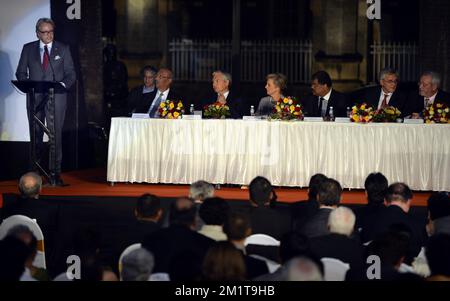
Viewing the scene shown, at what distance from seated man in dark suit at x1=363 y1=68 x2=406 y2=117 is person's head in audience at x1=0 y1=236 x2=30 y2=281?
5.92 m

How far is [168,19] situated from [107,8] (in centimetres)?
134

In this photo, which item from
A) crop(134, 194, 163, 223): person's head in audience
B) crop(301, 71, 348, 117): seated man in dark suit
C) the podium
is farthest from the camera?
crop(301, 71, 348, 117): seated man in dark suit

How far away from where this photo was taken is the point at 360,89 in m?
18.9

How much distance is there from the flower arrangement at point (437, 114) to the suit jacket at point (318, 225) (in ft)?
11.7

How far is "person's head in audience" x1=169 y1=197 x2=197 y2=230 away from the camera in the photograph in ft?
20.6

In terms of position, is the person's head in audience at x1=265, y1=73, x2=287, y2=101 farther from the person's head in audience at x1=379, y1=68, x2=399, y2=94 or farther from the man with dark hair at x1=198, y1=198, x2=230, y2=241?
the man with dark hair at x1=198, y1=198, x2=230, y2=241

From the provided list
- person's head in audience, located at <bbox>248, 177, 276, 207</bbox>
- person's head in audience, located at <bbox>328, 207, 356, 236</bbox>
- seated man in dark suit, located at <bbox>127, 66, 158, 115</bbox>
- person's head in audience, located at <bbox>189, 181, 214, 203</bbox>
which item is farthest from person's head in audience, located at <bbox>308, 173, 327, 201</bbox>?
seated man in dark suit, located at <bbox>127, 66, 158, 115</bbox>

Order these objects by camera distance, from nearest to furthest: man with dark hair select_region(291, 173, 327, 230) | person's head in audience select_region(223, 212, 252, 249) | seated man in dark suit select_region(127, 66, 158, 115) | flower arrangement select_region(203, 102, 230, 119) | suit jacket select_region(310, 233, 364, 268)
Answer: person's head in audience select_region(223, 212, 252, 249), suit jacket select_region(310, 233, 364, 268), man with dark hair select_region(291, 173, 327, 230), flower arrangement select_region(203, 102, 230, 119), seated man in dark suit select_region(127, 66, 158, 115)

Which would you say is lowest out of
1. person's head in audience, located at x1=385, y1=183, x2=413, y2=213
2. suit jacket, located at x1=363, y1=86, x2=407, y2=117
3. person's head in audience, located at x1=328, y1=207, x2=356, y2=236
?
person's head in audience, located at x1=328, y1=207, x2=356, y2=236

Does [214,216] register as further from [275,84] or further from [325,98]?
[325,98]

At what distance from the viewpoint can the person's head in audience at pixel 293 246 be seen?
5746 millimetres

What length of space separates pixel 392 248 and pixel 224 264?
1.23 m

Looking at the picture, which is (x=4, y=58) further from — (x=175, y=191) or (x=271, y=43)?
(x=271, y=43)
